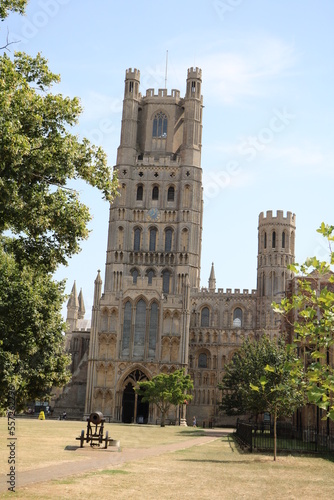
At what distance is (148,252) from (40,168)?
243 ft

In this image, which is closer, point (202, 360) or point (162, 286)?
point (162, 286)

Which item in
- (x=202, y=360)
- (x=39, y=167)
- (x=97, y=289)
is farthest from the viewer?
(x=202, y=360)

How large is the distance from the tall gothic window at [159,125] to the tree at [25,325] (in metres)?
67.2

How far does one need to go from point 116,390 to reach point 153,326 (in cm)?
829

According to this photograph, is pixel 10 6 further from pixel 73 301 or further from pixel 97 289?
pixel 73 301

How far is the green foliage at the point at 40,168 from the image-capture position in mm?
17969

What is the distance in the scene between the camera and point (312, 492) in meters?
19.7

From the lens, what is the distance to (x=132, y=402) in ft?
266

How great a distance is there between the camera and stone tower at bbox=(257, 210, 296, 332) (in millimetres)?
90625

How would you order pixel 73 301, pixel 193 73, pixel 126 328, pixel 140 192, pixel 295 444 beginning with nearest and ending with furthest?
pixel 295 444
pixel 126 328
pixel 140 192
pixel 193 73
pixel 73 301

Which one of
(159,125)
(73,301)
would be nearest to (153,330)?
(159,125)

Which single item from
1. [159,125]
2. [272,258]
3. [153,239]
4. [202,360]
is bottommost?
[202,360]

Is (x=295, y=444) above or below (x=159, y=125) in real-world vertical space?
below

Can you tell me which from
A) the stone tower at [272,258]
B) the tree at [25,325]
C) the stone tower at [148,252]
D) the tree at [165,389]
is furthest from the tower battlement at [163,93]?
the tree at [25,325]
